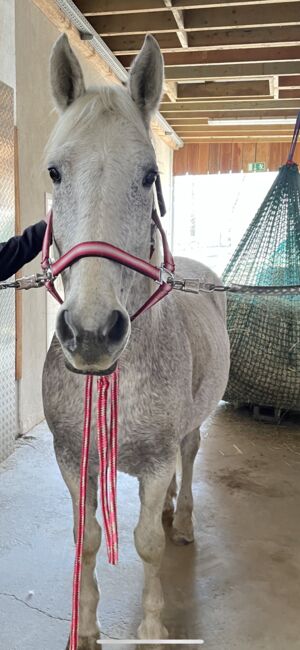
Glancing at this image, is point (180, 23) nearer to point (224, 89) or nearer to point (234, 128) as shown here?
point (224, 89)

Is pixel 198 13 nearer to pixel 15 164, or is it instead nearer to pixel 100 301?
pixel 15 164

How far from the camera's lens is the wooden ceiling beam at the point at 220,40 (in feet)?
14.6

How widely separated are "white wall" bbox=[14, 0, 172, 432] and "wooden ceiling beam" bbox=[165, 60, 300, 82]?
1.86 m

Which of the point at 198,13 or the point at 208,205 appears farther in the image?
the point at 208,205

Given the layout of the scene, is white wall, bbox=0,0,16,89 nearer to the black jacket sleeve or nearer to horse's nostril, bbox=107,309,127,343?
the black jacket sleeve

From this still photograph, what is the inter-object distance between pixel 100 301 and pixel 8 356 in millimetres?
2357

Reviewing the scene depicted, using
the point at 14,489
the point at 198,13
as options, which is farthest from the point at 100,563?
the point at 198,13

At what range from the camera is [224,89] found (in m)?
5.94

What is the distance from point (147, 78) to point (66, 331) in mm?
688

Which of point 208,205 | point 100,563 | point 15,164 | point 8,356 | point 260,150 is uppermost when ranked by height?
point 260,150

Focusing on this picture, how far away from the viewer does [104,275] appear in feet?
3.27

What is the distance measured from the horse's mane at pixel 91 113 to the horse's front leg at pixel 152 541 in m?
0.92

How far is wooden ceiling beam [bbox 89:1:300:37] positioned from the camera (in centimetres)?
412

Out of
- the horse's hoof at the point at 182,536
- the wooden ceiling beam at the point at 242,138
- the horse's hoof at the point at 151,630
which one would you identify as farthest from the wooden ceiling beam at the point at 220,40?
the horse's hoof at the point at 151,630
